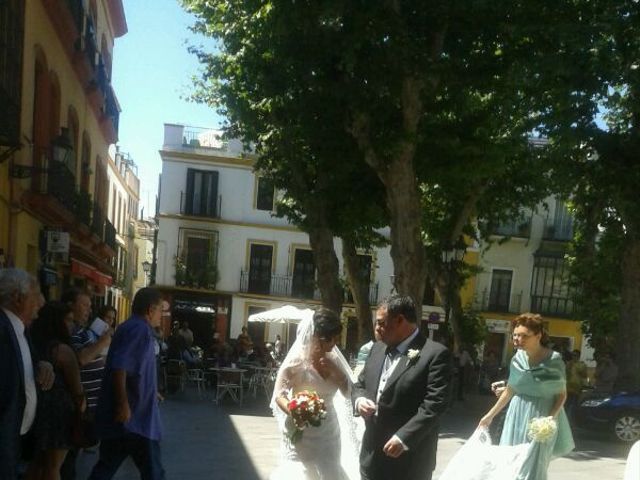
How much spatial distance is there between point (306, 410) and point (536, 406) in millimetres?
2320

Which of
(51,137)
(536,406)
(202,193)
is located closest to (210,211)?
(202,193)

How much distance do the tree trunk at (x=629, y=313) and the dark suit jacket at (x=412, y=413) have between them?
12945 millimetres

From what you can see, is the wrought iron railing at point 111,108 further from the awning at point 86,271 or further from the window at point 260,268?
the window at point 260,268

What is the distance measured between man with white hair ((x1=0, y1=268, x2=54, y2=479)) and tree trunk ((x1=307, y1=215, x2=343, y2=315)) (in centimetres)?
1444

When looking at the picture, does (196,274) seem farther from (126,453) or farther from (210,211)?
(126,453)

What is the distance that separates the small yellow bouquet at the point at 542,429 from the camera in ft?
20.1

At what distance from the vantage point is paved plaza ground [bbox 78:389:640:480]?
865 centimetres

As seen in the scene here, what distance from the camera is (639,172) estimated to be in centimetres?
1496

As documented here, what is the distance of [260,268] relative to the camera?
3825 centimetres

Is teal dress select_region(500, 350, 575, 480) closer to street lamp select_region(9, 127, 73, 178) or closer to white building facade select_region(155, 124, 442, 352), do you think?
street lamp select_region(9, 127, 73, 178)

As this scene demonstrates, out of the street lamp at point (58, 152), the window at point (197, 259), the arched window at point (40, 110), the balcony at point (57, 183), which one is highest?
the arched window at point (40, 110)

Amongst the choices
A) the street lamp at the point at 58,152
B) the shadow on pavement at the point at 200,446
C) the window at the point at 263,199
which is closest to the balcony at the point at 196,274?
the window at the point at 263,199

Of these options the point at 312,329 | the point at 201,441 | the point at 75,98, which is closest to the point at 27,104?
the point at 75,98

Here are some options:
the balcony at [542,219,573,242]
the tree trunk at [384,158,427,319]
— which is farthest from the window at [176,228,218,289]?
the tree trunk at [384,158,427,319]
